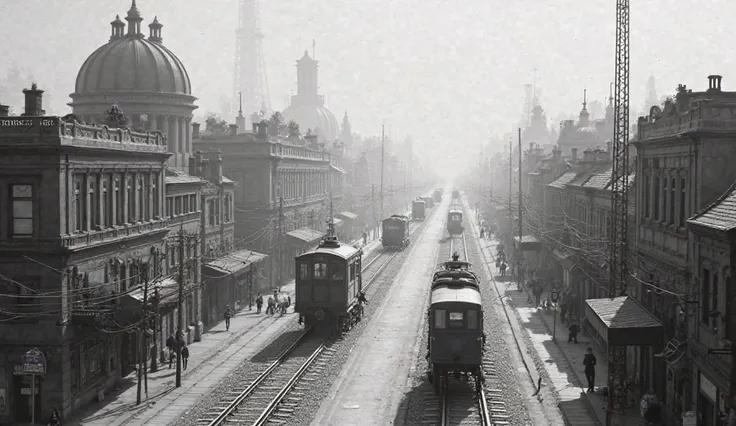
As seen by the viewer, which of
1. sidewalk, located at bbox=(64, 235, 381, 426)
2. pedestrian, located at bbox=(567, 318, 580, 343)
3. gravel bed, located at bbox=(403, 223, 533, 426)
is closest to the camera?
gravel bed, located at bbox=(403, 223, 533, 426)

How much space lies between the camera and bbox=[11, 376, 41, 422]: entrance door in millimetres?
31406

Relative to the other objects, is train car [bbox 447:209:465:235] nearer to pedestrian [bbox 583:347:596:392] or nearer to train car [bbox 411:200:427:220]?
train car [bbox 411:200:427:220]

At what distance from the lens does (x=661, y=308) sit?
3191cm

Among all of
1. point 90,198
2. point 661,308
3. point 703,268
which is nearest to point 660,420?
point 661,308

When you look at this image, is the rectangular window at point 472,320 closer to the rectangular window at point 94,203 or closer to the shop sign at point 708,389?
the shop sign at point 708,389

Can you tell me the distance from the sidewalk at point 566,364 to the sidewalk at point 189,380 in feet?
45.6

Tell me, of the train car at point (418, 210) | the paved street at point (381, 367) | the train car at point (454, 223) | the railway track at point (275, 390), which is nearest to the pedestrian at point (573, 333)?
the paved street at point (381, 367)

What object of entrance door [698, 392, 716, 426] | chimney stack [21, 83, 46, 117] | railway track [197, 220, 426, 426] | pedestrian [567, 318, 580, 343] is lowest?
railway track [197, 220, 426, 426]

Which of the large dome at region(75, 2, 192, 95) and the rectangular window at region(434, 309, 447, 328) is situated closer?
the rectangular window at region(434, 309, 447, 328)

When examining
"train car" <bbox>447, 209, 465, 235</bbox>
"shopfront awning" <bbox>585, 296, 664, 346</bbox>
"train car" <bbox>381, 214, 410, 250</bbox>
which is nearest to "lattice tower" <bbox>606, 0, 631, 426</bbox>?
"shopfront awning" <bbox>585, 296, 664, 346</bbox>

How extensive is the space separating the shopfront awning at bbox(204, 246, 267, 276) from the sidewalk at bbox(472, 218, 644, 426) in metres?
17.3

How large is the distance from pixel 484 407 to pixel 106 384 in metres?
15.8

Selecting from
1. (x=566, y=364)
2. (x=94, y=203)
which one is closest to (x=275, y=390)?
(x=94, y=203)

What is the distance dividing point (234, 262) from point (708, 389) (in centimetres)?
3550
